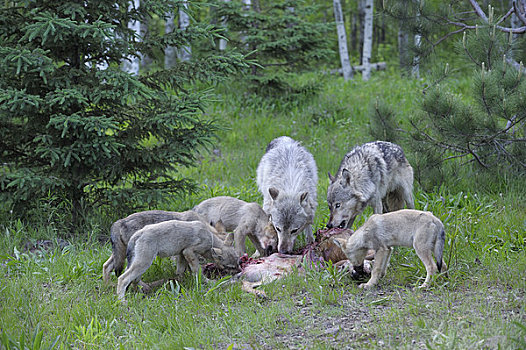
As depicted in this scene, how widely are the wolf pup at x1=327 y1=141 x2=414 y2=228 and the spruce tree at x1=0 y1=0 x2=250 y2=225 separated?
235cm

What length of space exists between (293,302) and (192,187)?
3.74 metres

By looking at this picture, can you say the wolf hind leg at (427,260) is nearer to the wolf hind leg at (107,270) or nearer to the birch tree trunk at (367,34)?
the wolf hind leg at (107,270)

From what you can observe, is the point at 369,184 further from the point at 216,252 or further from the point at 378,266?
the point at 216,252

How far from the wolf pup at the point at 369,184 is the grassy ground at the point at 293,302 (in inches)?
23.5

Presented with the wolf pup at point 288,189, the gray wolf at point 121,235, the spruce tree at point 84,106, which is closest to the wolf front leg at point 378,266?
the wolf pup at point 288,189

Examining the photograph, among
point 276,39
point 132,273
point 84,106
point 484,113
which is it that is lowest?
point 132,273

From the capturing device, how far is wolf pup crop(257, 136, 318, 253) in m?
6.75

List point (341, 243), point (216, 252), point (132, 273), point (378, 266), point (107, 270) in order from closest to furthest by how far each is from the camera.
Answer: point (132, 273) → point (378, 266) → point (341, 243) → point (216, 252) → point (107, 270)

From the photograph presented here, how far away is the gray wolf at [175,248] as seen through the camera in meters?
5.61

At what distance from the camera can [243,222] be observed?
7.09m

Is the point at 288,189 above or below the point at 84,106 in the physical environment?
below

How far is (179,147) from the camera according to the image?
8164 millimetres

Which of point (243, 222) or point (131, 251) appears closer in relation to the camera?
point (131, 251)

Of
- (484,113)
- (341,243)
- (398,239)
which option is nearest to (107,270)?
(341,243)
